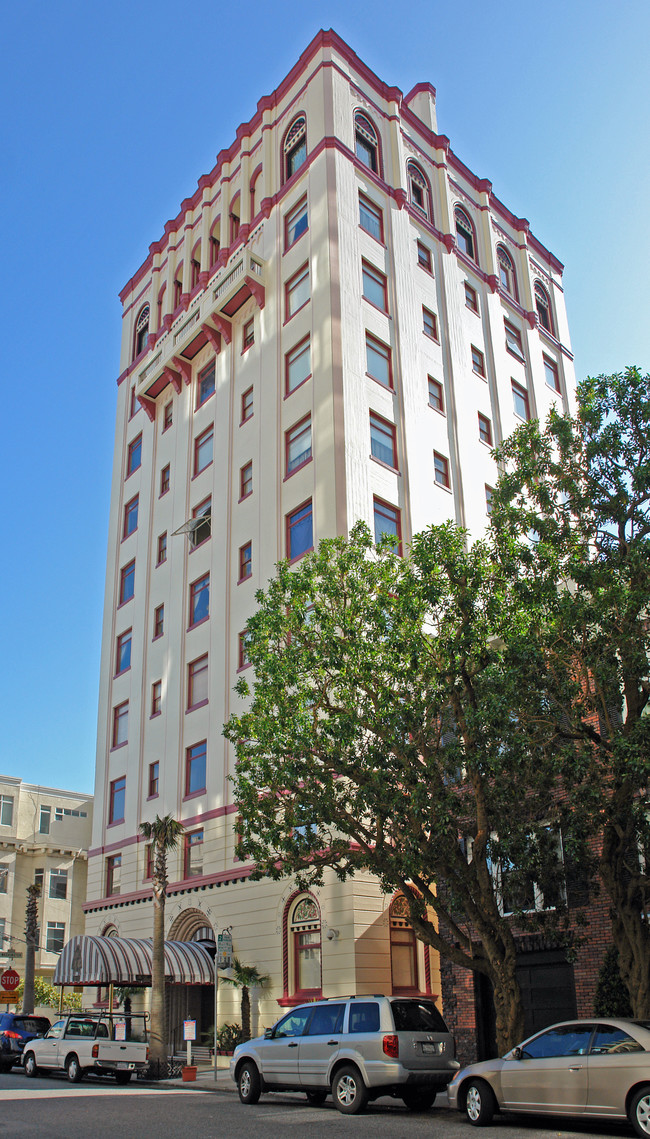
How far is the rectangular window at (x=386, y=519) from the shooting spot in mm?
30953

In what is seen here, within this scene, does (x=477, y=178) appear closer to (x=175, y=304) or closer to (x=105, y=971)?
(x=175, y=304)

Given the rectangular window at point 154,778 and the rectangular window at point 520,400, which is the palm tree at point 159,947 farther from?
the rectangular window at point 520,400

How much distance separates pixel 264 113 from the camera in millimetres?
40531

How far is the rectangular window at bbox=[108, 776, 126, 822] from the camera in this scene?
127 feet

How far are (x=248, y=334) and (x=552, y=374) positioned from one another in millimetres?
Answer: 17022

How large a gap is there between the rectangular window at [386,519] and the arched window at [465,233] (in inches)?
681

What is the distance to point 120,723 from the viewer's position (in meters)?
40.7

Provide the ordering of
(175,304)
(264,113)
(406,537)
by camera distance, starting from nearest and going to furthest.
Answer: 1. (406,537)
2. (264,113)
3. (175,304)

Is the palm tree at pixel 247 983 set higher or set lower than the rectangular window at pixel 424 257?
lower

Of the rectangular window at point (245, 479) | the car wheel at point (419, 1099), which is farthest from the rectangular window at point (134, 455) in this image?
the car wheel at point (419, 1099)

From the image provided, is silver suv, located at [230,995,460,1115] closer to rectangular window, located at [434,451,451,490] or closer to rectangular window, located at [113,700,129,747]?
rectangular window, located at [434,451,451,490]

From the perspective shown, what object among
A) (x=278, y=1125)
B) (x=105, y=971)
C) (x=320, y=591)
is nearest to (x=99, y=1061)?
(x=105, y=971)

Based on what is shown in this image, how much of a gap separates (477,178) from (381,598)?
33.5 meters

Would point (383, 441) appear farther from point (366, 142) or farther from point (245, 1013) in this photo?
point (245, 1013)
